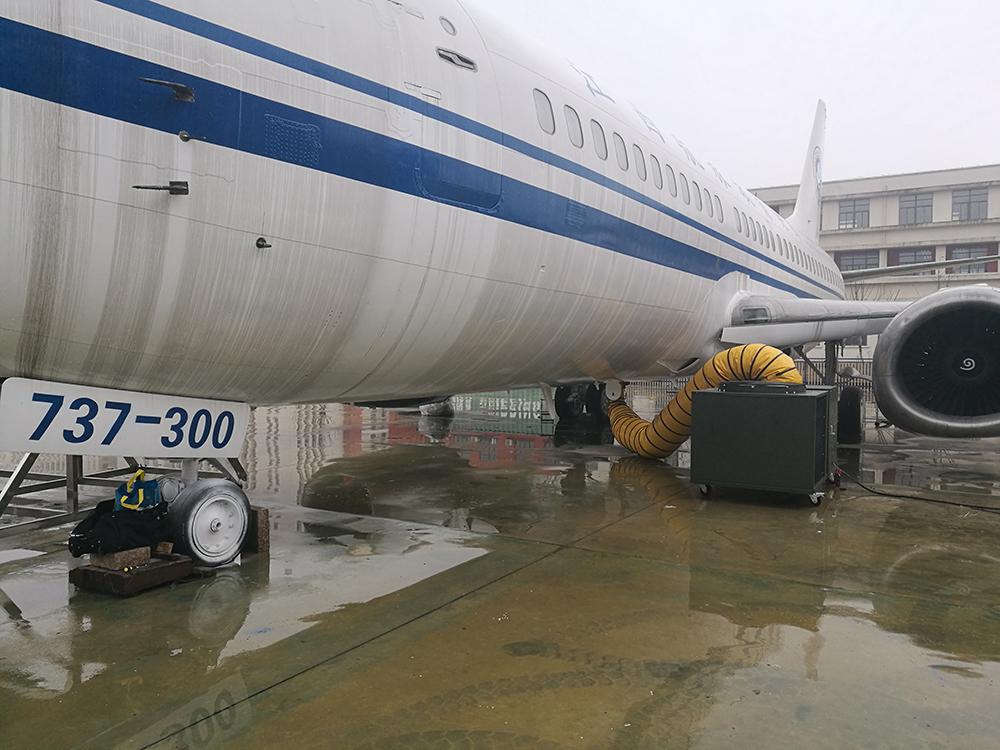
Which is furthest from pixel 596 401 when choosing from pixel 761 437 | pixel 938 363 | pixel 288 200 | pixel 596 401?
pixel 288 200

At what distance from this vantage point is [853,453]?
12133mm

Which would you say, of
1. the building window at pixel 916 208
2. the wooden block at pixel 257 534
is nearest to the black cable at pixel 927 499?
the wooden block at pixel 257 534

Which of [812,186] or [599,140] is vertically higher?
[812,186]

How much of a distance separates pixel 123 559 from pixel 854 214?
56.5 meters

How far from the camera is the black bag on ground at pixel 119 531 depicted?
4879 millimetres

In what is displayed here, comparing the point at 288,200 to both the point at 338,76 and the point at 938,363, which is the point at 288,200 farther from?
the point at 938,363

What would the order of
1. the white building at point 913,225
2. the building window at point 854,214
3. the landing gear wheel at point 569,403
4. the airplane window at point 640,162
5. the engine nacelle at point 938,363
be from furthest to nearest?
the building window at point 854,214
the white building at point 913,225
the landing gear wheel at point 569,403
the engine nacelle at point 938,363
the airplane window at point 640,162

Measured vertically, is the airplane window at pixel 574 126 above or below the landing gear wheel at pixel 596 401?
above

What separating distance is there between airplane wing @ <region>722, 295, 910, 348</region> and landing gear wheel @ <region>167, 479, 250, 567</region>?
7.83 meters

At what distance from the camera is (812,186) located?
70.3 ft

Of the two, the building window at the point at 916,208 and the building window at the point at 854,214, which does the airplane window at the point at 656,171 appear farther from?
the building window at the point at 916,208

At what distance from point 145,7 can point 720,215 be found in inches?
338

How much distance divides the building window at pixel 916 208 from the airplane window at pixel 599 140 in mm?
52415

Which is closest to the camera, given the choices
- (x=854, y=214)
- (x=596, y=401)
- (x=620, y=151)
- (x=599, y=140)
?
(x=599, y=140)
